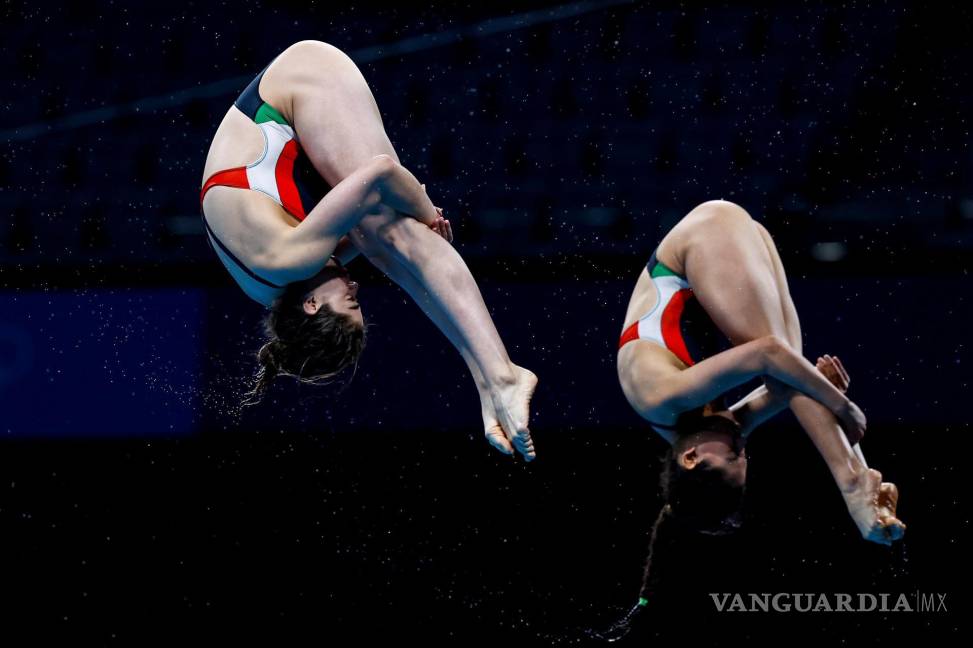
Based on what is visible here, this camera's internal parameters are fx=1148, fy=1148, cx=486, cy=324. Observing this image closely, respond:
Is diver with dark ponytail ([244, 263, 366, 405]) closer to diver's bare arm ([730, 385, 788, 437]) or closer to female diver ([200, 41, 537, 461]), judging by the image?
female diver ([200, 41, 537, 461])

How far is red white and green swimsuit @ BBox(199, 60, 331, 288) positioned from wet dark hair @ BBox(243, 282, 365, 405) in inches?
3.4

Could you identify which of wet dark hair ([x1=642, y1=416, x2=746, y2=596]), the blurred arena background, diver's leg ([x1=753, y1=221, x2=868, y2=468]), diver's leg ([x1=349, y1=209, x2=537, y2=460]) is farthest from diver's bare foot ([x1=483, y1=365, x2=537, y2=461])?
the blurred arena background

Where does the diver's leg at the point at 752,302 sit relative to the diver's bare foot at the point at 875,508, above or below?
above

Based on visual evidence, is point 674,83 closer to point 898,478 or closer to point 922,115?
point 922,115

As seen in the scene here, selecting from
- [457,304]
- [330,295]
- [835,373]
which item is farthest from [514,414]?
[835,373]

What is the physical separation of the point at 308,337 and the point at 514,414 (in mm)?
604

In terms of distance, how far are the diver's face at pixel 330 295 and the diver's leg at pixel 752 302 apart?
1051 mm

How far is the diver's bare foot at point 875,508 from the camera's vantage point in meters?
3.01

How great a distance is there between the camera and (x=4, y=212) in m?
5.40

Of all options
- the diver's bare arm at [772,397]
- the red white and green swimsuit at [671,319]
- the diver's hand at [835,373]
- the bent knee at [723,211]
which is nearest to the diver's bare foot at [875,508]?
the diver's bare arm at [772,397]

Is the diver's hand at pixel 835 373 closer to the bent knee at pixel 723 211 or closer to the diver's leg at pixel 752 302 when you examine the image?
the diver's leg at pixel 752 302

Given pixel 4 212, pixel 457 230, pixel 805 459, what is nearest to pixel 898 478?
pixel 805 459

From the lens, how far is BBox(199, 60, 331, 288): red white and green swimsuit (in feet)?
9.83

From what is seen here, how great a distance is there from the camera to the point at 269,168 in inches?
119
